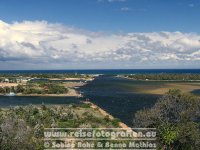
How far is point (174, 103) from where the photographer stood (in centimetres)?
4531

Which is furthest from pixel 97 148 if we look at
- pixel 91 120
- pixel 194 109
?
pixel 91 120

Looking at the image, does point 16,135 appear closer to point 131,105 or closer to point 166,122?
point 166,122

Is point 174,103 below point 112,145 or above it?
above

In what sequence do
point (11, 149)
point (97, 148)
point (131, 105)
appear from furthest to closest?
point (131, 105) → point (97, 148) → point (11, 149)

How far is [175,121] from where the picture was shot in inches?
1730

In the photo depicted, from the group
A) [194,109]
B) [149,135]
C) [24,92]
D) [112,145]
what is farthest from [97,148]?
[24,92]

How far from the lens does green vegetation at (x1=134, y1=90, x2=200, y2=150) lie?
4056cm

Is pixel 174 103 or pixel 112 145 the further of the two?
pixel 174 103

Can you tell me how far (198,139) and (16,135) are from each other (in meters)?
19.6

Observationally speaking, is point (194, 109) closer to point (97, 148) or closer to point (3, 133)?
point (97, 148)

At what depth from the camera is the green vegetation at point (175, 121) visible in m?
40.6

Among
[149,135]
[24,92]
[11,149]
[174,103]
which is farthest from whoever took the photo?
[24,92]

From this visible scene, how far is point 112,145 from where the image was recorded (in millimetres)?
39969

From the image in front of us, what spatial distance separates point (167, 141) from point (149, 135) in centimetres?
239
